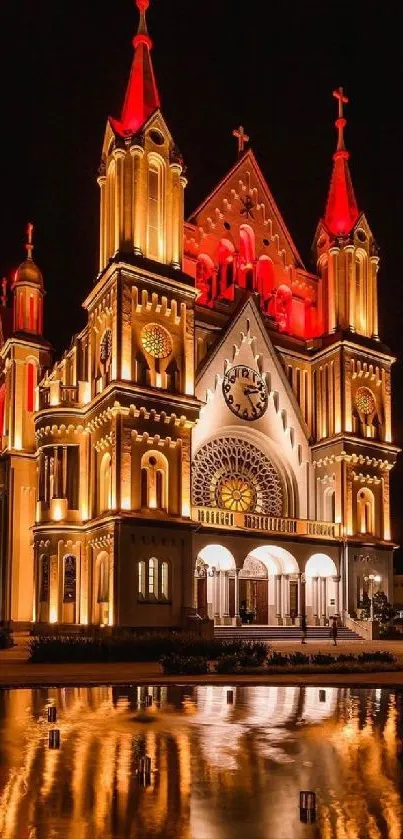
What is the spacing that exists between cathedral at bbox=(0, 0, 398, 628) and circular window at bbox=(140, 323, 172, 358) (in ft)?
0.38

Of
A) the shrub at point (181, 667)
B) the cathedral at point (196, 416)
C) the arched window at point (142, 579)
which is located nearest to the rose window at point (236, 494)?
the cathedral at point (196, 416)

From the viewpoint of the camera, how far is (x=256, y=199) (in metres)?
60.0

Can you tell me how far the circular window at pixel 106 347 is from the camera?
161 ft

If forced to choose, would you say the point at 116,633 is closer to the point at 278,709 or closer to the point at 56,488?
the point at 56,488

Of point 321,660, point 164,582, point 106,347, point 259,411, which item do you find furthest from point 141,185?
point 321,660

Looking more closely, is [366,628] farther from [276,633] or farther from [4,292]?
[4,292]

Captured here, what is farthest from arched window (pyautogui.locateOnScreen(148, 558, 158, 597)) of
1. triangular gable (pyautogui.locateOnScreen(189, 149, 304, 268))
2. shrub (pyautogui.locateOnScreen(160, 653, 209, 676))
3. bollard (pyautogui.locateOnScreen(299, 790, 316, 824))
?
bollard (pyautogui.locateOnScreen(299, 790, 316, 824))

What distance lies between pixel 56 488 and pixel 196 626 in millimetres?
10719

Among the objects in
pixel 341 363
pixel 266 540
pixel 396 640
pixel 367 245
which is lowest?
pixel 396 640

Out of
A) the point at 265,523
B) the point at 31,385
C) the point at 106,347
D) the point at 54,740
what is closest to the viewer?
the point at 54,740

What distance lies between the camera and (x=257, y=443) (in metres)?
55.8

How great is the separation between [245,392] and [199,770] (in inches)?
1691

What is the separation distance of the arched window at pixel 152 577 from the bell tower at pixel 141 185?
15.6 m

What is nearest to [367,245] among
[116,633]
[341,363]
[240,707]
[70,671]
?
[341,363]
